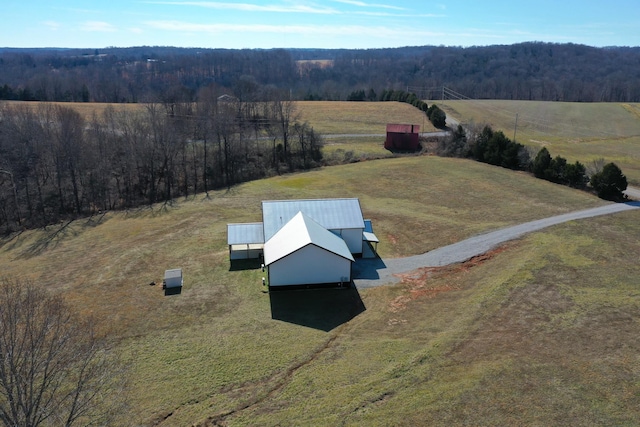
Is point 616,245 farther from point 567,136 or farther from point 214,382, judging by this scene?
point 567,136

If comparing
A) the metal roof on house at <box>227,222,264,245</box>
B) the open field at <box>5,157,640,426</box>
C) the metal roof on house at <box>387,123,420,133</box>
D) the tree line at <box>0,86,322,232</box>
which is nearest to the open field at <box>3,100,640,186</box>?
the metal roof on house at <box>387,123,420,133</box>

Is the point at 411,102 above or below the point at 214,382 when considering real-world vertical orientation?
above

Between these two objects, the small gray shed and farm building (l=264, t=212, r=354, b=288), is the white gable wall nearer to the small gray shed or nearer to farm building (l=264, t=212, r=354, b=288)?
farm building (l=264, t=212, r=354, b=288)

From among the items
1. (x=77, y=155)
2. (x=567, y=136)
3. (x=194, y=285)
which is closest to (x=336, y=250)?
(x=194, y=285)

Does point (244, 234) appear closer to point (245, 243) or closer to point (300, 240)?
point (245, 243)

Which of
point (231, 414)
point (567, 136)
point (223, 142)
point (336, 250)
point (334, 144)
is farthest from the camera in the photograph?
point (567, 136)

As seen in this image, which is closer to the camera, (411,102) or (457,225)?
(457,225)
